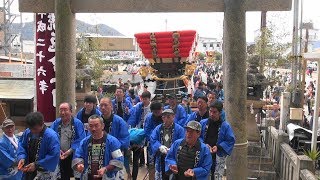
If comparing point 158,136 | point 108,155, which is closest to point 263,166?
point 158,136

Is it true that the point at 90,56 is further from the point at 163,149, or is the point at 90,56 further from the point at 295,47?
the point at 163,149

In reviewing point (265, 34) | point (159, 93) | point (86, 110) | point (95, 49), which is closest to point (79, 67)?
point (95, 49)

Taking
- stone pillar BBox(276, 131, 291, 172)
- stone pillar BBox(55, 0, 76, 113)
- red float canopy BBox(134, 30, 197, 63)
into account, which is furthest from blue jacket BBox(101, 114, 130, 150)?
red float canopy BBox(134, 30, 197, 63)

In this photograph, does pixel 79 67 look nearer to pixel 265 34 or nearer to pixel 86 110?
pixel 265 34

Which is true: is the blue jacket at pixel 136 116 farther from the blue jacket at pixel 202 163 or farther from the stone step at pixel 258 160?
the stone step at pixel 258 160

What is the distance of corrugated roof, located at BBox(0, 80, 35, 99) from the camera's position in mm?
15887

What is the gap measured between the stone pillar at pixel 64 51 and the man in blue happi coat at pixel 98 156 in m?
2.45

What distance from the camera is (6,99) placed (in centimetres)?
1591

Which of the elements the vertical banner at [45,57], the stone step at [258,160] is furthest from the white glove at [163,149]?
the stone step at [258,160]

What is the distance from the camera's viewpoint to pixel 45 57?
8562 millimetres

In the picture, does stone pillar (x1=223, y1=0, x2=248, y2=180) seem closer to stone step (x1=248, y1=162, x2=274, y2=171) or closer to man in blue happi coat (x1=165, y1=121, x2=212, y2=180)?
man in blue happi coat (x1=165, y1=121, x2=212, y2=180)

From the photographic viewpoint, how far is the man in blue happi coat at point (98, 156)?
5.39m

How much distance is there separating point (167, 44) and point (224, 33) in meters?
6.05

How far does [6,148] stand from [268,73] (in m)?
13.4
